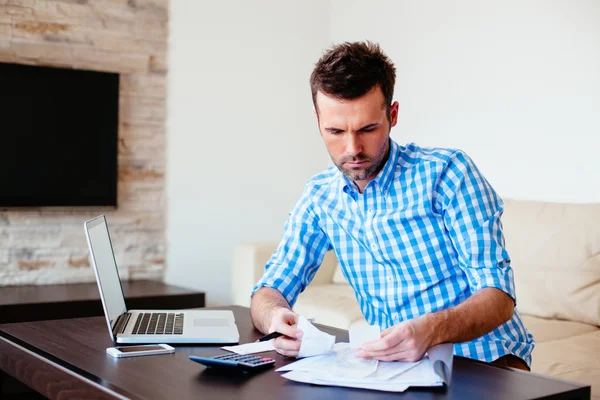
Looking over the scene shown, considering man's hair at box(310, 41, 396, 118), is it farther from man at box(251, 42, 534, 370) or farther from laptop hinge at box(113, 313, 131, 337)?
laptop hinge at box(113, 313, 131, 337)

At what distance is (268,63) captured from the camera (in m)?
4.21

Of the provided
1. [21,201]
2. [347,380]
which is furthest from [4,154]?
[347,380]

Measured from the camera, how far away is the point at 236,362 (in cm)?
118

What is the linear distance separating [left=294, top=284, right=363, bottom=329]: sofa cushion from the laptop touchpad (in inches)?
47.4

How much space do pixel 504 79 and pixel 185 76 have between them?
1.69 metres

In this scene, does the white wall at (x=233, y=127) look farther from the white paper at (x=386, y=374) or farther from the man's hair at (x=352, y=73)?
the white paper at (x=386, y=374)

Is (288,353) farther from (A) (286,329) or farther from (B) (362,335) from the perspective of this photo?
(B) (362,335)

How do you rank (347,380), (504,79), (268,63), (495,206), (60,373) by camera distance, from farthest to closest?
(268,63), (504,79), (495,206), (60,373), (347,380)

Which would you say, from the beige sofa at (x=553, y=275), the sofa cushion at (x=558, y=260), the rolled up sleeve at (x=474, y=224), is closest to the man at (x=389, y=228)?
the rolled up sleeve at (x=474, y=224)

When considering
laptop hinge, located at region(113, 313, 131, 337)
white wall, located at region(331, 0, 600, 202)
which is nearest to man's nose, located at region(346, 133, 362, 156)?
laptop hinge, located at region(113, 313, 131, 337)

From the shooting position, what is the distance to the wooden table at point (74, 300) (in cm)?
301

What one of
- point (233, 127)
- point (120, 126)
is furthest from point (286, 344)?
point (233, 127)

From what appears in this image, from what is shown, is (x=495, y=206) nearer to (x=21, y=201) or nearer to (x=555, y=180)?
(x=555, y=180)

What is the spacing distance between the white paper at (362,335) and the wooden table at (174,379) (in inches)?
5.2
